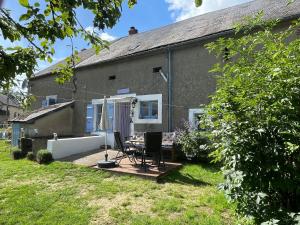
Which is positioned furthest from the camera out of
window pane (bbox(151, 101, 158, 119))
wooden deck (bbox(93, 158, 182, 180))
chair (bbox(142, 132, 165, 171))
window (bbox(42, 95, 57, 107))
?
window (bbox(42, 95, 57, 107))

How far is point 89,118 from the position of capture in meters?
13.6

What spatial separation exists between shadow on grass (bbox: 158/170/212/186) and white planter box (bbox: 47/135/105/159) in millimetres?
4974

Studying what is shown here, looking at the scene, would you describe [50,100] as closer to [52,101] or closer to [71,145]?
[52,101]

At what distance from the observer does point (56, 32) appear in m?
2.63

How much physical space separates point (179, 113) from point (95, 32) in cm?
785

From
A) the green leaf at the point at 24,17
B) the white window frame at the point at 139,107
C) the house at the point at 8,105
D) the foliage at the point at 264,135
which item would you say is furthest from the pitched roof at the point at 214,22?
the green leaf at the point at 24,17

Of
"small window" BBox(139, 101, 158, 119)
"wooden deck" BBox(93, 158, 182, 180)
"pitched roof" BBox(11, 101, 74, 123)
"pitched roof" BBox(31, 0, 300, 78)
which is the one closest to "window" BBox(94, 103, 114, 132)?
"small window" BBox(139, 101, 158, 119)

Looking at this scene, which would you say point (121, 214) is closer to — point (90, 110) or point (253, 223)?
point (253, 223)

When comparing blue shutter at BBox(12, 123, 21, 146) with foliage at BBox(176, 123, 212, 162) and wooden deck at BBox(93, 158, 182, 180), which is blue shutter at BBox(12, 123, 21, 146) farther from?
foliage at BBox(176, 123, 212, 162)

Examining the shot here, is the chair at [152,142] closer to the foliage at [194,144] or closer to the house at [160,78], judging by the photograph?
the foliage at [194,144]

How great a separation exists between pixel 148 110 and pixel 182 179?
5.23 meters

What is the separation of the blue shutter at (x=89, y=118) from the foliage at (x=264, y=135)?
36.5 feet

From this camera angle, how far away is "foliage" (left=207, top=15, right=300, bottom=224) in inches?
98.4

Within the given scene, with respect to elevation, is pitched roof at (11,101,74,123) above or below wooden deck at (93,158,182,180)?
above
